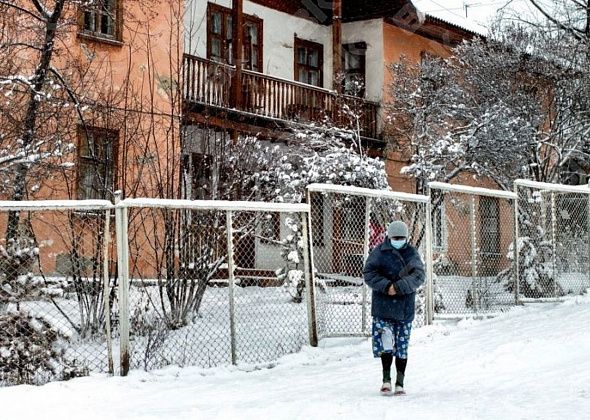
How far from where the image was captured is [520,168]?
17.5 meters

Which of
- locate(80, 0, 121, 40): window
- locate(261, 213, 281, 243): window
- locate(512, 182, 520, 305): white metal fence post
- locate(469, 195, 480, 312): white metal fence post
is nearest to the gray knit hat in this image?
locate(469, 195, 480, 312): white metal fence post

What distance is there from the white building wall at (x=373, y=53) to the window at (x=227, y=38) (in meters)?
2.90

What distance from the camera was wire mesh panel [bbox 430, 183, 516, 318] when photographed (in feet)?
37.6

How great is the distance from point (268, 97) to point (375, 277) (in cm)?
1149

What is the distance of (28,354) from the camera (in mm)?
8094

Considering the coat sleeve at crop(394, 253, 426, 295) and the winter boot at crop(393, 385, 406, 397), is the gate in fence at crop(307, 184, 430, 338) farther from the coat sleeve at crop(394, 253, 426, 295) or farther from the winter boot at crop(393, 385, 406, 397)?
the winter boot at crop(393, 385, 406, 397)

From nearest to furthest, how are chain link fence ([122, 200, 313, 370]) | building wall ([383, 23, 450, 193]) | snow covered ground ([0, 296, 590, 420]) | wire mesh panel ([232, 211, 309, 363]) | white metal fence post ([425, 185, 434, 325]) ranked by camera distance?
snow covered ground ([0, 296, 590, 420]) < chain link fence ([122, 200, 313, 370]) < wire mesh panel ([232, 211, 309, 363]) < white metal fence post ([425, 185, 434, 325]) < building wall ([383, 23, 450, 193])

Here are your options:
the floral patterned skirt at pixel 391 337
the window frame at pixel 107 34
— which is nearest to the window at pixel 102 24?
the window frame at pixel 107 34

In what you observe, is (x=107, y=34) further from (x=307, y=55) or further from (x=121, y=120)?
(x=307, y=55)

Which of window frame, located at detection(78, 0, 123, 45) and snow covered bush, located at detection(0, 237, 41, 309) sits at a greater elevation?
window frame, located at detection(78, 0, 123, 45)

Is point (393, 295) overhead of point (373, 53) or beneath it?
beneath

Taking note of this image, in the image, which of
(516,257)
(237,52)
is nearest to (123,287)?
(516,257)

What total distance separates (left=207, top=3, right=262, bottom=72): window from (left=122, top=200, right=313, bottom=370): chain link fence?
312 inches

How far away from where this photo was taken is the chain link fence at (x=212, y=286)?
9.03 m
